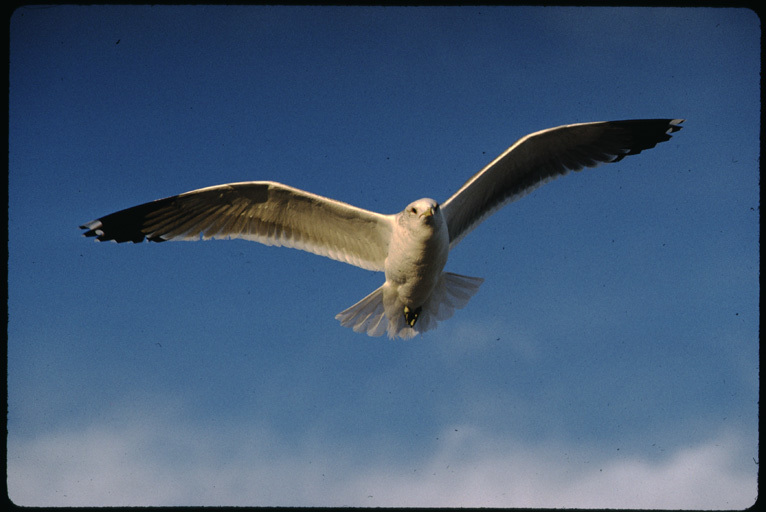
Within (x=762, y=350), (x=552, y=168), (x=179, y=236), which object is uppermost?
(x=552, y=168)

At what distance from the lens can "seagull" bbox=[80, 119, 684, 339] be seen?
3.83m

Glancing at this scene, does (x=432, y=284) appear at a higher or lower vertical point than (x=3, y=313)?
higher

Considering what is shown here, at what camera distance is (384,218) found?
12.6ft

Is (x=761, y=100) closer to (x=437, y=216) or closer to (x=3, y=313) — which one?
(x=437, y=216)

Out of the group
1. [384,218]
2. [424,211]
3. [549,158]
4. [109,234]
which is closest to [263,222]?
[384,218]

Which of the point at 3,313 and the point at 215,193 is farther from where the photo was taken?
the point at 215,193

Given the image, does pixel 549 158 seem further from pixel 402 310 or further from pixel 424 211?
pixel 402 310

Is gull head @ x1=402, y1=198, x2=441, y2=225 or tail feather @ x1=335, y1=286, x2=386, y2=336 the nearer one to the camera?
gull head @ x1=402, y1=198, x2=441, y2=225

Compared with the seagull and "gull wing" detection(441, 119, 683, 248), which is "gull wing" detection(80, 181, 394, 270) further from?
"gull wing" detection(441, 119, 683, 248)

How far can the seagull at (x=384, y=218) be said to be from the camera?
12.6 ft

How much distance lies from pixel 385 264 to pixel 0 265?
76.9 inches

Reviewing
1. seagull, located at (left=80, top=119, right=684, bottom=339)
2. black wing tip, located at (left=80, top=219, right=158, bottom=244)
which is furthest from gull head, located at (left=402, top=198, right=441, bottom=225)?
black wing tip, located at (left=80, top=219, right=158, bottom=244)

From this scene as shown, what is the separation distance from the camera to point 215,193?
390cm

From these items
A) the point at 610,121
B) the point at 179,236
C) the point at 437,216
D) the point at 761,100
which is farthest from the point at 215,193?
the point at 761,100
